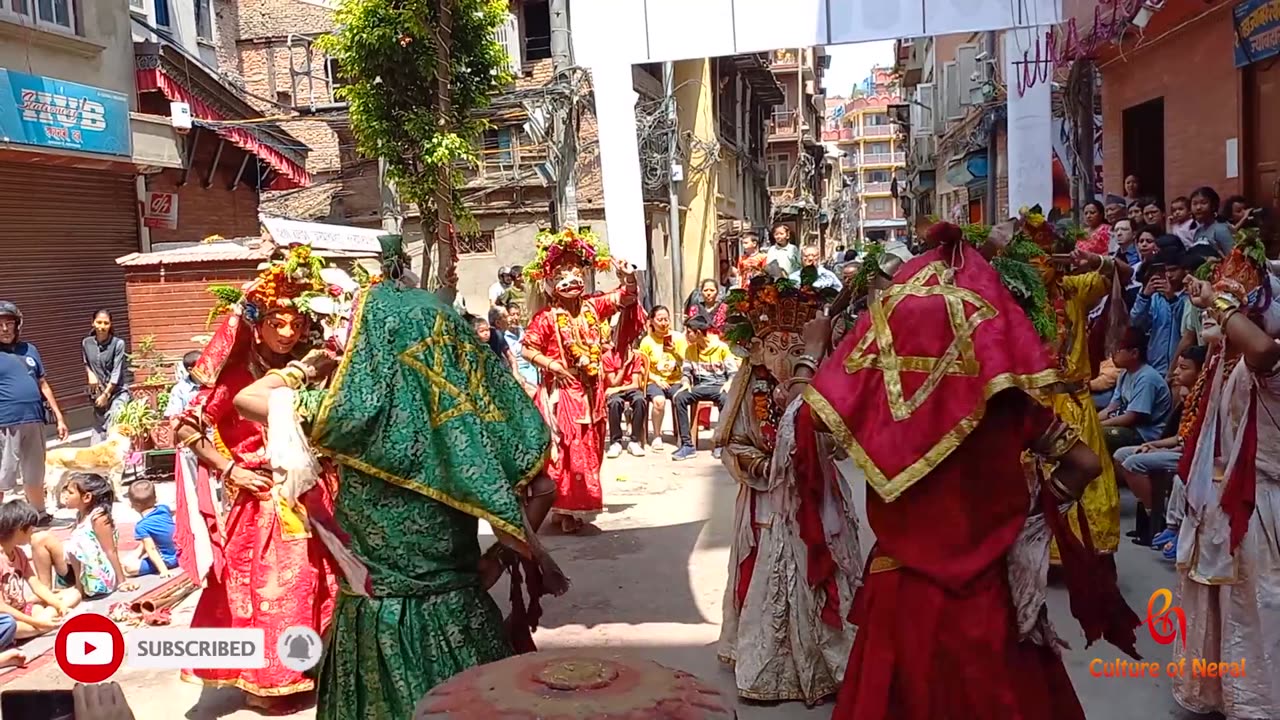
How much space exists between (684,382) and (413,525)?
9.60 metres

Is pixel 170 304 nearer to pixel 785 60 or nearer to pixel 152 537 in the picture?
pixel 152 537

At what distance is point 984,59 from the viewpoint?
20.0 m

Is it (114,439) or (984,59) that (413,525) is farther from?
(984,59)

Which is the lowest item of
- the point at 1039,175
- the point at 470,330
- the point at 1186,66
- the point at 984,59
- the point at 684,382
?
the point at 684,382

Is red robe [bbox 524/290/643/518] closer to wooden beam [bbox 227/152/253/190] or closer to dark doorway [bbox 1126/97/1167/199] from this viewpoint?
dark doorway [bbox 1126/97/1167/199]

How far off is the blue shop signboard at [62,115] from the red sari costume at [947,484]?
474 inches

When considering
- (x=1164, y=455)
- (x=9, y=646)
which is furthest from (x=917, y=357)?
(x=9, y=646)

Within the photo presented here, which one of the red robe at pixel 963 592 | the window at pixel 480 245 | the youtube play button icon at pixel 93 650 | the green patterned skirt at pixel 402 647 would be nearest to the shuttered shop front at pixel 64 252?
the window at pixel 480 245

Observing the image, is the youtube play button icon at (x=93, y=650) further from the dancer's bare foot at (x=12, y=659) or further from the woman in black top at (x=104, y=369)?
the woman in black top at (x=104, y=369)

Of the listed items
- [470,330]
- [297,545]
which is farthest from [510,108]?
[470,330]

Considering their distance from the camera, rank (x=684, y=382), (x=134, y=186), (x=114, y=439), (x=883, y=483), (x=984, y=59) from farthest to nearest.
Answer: (x=984, y=59)
(x=134, y=186)
(x=684, y=382)
(x=114, y=439)
(x=883, y=483)

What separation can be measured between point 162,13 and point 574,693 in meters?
18.8

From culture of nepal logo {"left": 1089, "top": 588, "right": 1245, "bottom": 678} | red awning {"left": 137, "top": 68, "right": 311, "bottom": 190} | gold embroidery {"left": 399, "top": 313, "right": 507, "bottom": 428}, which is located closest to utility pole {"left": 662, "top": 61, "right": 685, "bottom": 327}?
red awning {"left": 137, "top": 68, "right": 311, "bottom": 190}

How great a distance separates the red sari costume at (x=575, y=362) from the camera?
26.8 ft
